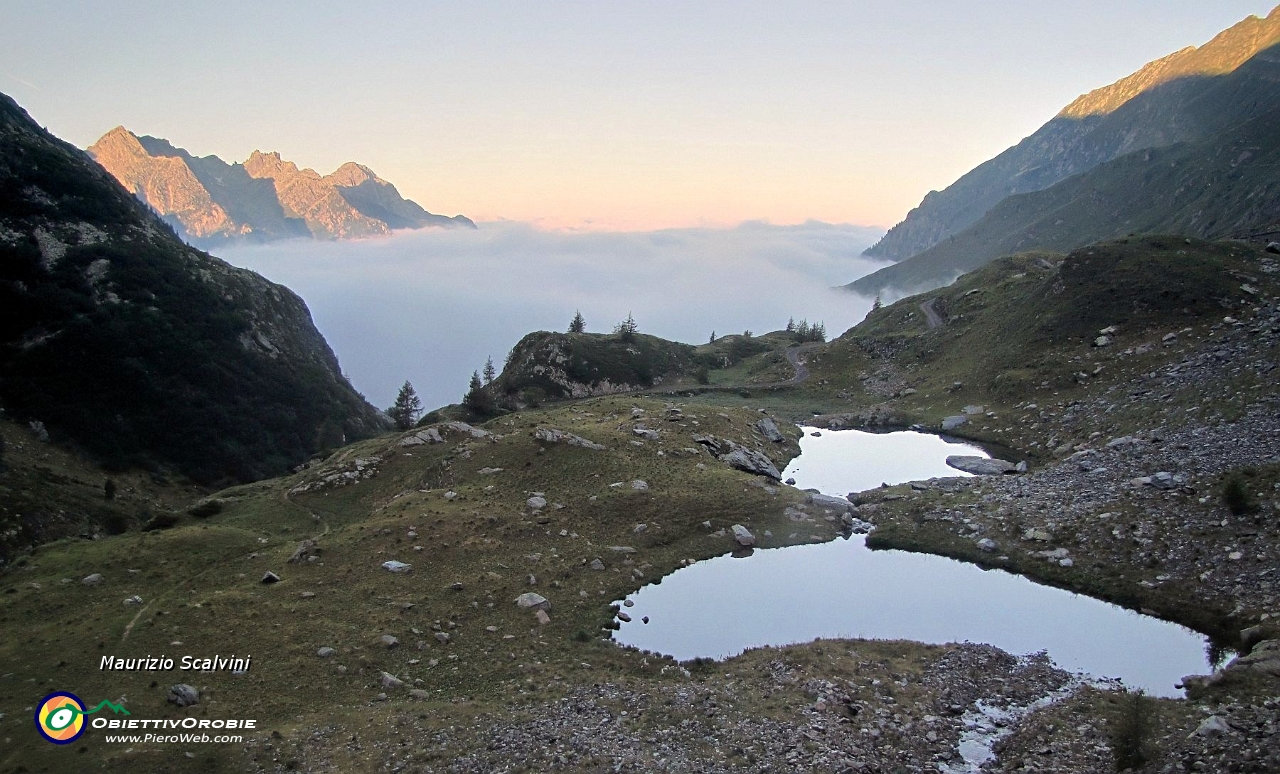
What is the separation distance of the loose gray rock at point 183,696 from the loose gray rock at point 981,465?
5278 centimetres

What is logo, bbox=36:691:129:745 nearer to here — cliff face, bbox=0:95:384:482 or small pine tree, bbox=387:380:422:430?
cliff face, bbox=0:95:384:482

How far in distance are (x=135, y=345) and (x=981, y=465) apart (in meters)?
111

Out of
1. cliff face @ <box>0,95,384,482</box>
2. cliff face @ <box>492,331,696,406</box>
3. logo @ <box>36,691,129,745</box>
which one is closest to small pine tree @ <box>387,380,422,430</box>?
cliff face @ <box>492,331,696,406</box>

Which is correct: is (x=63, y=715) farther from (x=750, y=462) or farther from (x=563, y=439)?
(x=750, y=462)

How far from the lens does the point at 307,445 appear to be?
341 ft

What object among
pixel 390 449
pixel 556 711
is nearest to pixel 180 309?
pixel 390 449

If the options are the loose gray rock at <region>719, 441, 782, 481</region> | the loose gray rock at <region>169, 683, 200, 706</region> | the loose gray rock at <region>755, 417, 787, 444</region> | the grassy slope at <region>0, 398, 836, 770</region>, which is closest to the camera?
the loose gray rock at <region>169, 683, 200, 706</region>

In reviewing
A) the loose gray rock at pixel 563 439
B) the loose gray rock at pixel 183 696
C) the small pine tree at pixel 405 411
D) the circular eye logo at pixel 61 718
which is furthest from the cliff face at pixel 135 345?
the loose gray rock at pixel 183 696

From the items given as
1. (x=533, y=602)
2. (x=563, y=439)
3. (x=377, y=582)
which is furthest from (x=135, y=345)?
(x=533, y=602)

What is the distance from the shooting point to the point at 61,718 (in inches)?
826

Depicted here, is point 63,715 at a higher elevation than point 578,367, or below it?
below

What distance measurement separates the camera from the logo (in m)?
20.3

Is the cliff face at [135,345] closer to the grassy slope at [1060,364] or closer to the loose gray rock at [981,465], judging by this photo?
the grassy slope at [1060,364]

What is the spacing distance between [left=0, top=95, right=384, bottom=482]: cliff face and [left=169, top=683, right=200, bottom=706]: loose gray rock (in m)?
73.1
